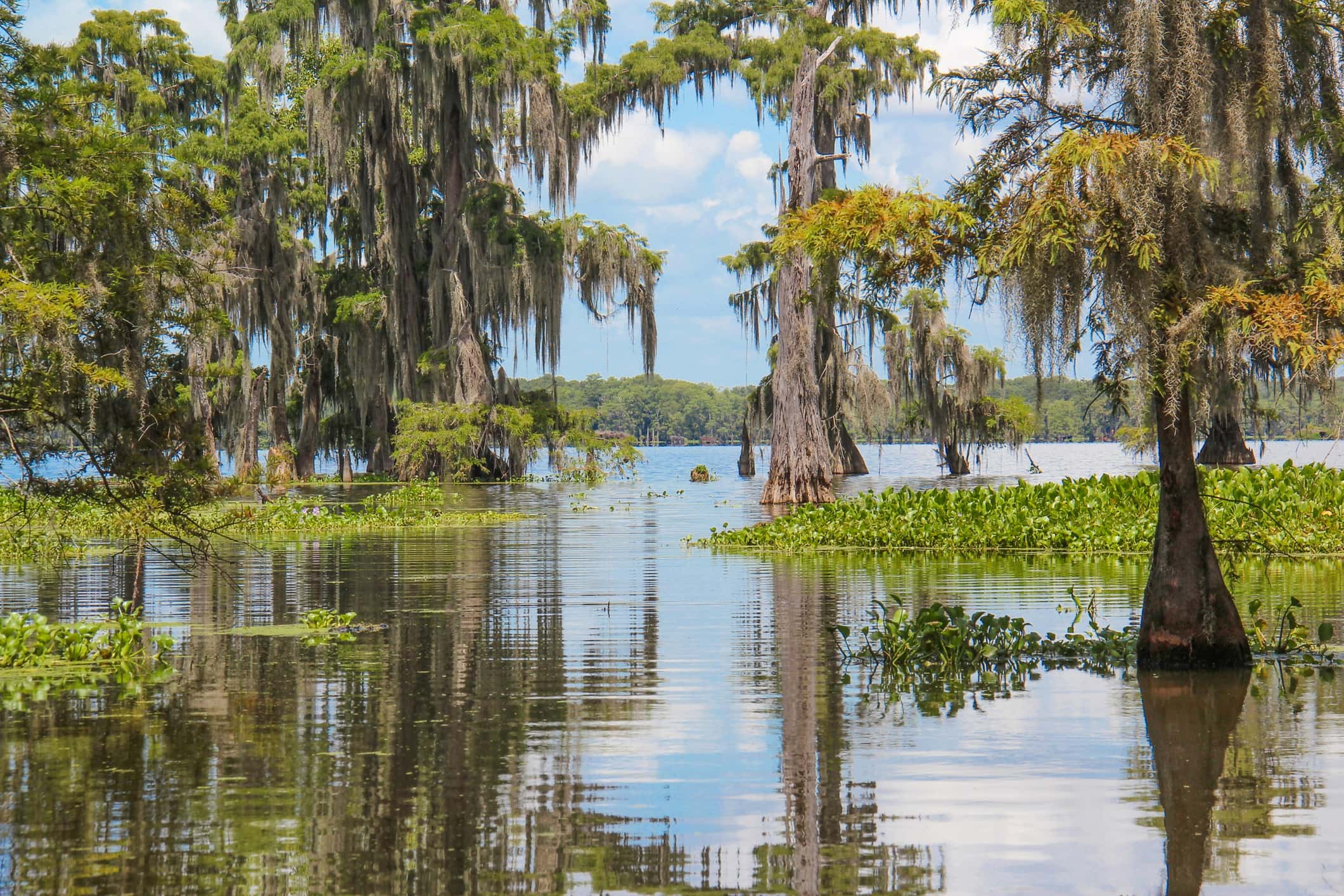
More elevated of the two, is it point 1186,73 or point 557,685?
point 1186,73

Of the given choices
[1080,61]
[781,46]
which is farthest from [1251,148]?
[781,46]

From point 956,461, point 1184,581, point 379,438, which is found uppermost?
point 379,438

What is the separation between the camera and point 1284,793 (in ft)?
21.8

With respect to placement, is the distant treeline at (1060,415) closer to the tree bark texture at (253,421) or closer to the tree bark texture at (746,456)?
the tree bark texture at (746,456)

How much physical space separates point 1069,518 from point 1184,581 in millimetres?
10656

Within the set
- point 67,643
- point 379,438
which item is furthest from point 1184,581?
point 379,438

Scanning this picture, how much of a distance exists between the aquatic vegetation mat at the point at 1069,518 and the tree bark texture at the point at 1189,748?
7.81 meters

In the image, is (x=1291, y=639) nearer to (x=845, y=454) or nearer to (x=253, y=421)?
(x=253, y=421)

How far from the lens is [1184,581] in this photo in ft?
32.1

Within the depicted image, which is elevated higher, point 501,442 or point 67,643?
point 501,442

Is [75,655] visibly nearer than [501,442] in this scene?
Yes

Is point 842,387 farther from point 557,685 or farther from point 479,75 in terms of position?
point 557,685

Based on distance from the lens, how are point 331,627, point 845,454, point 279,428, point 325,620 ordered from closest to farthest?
point 325,620
point 331,627
point 279,428
point 845,454

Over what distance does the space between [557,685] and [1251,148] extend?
5.78 meters
